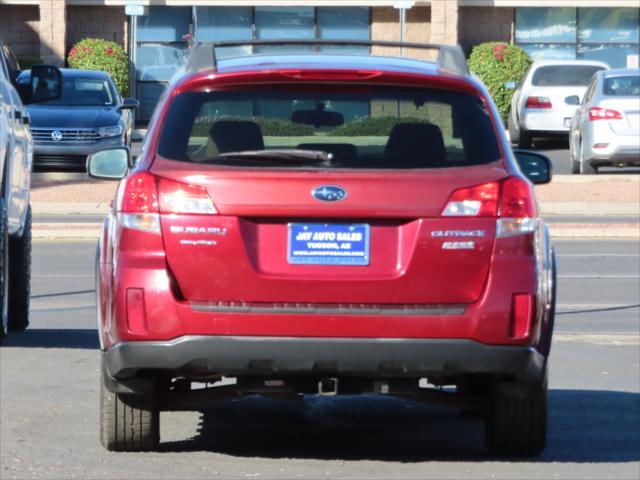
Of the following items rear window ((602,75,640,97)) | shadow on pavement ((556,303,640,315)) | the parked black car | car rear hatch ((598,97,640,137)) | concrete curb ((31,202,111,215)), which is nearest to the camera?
shadow on pavement ((556,303,640,315))

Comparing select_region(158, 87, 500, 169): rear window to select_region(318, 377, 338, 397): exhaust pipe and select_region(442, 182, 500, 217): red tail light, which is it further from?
select_region(318, 377, 338, 397): exhaust pipe

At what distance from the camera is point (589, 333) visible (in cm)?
1173

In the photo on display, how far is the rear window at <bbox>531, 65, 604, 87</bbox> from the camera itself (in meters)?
32.9

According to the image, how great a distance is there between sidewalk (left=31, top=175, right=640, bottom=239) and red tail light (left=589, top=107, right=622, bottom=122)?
3.27 feet

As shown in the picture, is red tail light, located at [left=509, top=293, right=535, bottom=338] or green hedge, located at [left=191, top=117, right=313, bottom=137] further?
green hedge, located at [left=191, top=117, right=313, bottom=137]

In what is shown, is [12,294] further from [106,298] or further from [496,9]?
[496,9]

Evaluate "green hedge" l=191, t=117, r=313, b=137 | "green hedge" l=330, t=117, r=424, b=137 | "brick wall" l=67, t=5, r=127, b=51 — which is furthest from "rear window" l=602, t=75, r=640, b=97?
"brick wall" l=67, t=5, r=127, b=51

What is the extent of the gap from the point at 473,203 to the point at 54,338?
510cm

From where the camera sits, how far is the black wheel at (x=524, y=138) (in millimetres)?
33062

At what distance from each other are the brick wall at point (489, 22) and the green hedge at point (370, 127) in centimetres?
3742

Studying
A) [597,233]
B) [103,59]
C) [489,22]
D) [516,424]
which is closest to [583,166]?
[597,233]

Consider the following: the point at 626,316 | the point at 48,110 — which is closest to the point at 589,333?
the point at 626,316

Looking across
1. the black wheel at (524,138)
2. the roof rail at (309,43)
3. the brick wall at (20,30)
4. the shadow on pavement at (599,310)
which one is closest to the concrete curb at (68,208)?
the shadow on pavement at (599,310)

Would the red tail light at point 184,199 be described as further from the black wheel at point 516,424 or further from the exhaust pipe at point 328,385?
the black wheel at point 516,424
